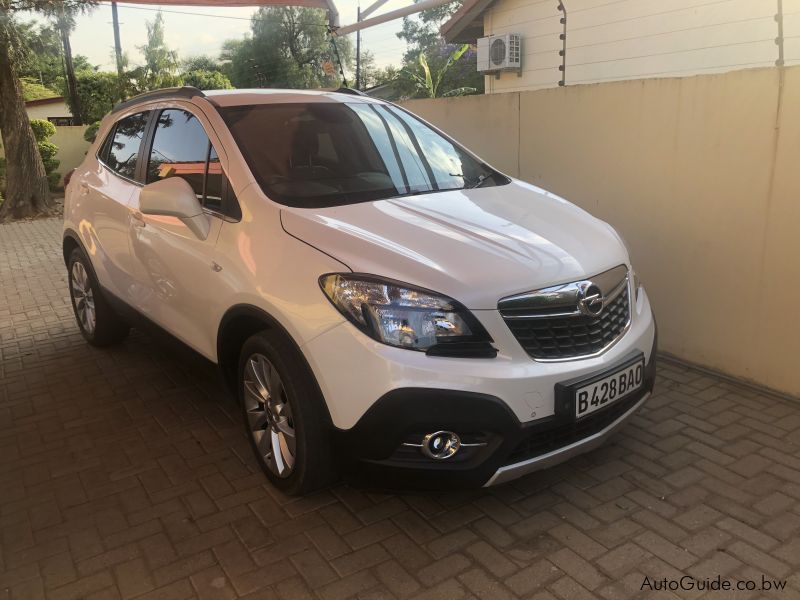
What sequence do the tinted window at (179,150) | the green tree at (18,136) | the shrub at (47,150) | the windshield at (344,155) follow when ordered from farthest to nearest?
the shrub at (47,150)
the green tree at (18,136)
the tinted window at (179,150)
the windshield at (344,155)

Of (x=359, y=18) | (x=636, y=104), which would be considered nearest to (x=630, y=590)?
(x=636, y=104)

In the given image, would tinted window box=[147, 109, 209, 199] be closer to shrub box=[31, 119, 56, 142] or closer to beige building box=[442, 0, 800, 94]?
beige building box=[442, 0, 800, 94]

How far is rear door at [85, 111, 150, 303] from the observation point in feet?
13.9

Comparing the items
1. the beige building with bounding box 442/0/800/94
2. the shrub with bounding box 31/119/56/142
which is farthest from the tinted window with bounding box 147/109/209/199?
the shrub with bounding box 31/119/56/142

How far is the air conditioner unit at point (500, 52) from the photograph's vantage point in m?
11.7

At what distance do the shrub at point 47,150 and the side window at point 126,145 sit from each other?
14.2m

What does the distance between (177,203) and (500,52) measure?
9864 mm

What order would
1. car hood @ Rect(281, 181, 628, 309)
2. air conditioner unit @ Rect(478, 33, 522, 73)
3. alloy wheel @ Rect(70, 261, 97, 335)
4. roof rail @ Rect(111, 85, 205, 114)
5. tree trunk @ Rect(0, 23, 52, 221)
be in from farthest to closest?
tree trunk @ Rect(0, 23, 52, 221) < air conditioner unit @ Rect(478, 33, 522, 73) < alloy wheel @ Rect(70, 261, 97, 335) < roof rail @ Rect(111, 85, 205, 114) < car hood @ Rect(281, 181, 628, 309)

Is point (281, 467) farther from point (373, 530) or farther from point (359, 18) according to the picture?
point (359, 18)

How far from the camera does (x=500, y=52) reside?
11.8m

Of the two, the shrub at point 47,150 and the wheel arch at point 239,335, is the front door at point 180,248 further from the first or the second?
the shrub at point 47,150

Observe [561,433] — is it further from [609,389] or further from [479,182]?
[479,182]

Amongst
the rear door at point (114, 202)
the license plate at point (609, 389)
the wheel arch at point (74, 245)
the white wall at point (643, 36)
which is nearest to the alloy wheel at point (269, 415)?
the license plate at point (609, 389)

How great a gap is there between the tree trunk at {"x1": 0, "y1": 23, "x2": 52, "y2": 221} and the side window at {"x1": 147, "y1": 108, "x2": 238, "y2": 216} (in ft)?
35.6
